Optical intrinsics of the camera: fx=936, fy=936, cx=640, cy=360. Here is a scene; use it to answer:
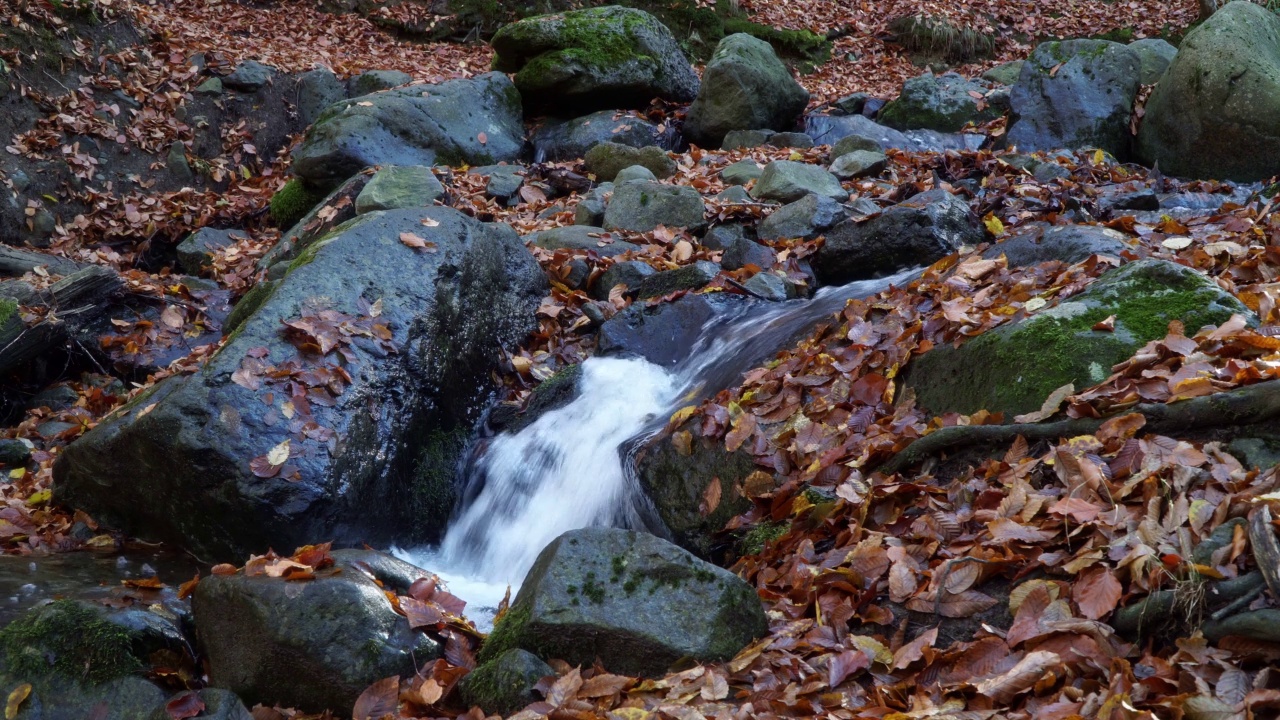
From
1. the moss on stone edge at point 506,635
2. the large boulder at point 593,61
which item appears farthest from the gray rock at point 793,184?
the moss on stone edge at point 506,635

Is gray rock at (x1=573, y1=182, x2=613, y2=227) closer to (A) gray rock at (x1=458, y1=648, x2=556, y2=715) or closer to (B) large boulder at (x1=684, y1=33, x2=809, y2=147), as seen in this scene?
(B) large boulder at (x1=684, y1=33, x2=809, y2=147)

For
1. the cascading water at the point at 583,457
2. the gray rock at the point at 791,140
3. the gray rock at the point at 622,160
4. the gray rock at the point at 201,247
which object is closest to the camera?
the cascading water at the point at 583,457

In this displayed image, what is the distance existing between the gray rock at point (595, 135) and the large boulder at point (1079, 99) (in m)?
4.23

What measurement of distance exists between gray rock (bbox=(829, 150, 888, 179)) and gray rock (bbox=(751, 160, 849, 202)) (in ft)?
2.00

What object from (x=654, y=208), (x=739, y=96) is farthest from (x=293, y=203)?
(x=739, y=96)

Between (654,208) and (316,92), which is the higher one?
(316,92)

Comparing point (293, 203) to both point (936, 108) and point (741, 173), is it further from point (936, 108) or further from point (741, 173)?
point (936, 108)

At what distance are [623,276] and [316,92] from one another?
294 inches

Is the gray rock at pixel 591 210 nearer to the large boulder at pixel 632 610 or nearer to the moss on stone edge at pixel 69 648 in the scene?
the large boulder at pixel 632 610

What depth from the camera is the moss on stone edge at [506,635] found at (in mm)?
3486

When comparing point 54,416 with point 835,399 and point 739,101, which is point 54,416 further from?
point 739,101

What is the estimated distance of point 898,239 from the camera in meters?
6.97

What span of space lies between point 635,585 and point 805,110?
34.3ft

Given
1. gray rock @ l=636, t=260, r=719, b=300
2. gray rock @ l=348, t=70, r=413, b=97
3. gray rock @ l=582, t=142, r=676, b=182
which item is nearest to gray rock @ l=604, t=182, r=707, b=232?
gray rock @ l=636, t=260, r=719, b=300
